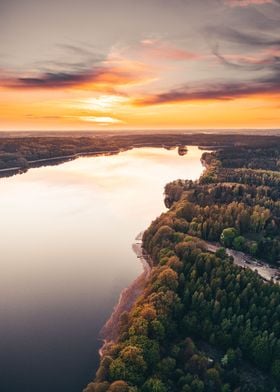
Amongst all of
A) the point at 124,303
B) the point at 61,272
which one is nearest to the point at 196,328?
the point at 124,303

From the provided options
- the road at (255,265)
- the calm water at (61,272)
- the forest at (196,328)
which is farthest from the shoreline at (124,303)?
the road at (255,265)

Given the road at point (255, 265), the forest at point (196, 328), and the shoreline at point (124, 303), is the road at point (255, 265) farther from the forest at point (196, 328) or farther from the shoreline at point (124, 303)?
the shoreline at point (124, 303)

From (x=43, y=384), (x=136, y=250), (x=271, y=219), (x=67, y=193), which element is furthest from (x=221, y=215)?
(x=67, y=193)

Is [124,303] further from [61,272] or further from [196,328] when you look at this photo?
[61,272]

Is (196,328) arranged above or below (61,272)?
below

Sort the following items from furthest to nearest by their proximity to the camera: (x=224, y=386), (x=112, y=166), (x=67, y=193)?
1. (x=112, y=166)
2. (x=67, y=193)
3. (x=224, y=386)

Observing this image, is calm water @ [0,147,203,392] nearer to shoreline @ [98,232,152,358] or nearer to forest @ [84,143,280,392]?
shoreline @ [98,232,152,358]

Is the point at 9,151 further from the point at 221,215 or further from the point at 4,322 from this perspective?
the point at 4,322
